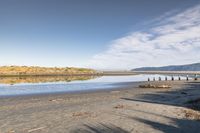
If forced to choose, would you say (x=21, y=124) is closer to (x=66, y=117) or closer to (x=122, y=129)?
(x=66, y=117)

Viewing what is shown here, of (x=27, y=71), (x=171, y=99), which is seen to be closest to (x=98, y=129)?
(x=171, y=99)

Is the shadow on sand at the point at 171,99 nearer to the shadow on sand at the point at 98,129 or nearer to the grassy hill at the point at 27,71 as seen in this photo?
the shadow on sand at the point at 98,129

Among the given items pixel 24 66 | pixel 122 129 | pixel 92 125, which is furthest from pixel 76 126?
pixel 24 66

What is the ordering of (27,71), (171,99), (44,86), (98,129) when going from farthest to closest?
(27,71) < (44,86) < (171,99) < (98,129)

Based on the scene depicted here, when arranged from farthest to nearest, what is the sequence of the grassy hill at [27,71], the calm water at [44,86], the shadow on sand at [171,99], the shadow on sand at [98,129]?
the grassy hill at [27,71] < the calm water at [44,86] < the shadow on sand at [171,99] < the shadow on sand at [98,129]

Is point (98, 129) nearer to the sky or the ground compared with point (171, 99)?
nearer to the ground

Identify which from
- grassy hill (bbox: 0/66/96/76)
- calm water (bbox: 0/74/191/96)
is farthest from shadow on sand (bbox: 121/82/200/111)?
grassy hill (bbox: 0/66/96/76)

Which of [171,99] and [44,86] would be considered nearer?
[171,99]

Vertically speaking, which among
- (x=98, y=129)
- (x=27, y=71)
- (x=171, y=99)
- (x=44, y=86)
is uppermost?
(x=27, y=71)

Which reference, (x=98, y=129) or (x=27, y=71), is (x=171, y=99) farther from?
(x=27, y=71)

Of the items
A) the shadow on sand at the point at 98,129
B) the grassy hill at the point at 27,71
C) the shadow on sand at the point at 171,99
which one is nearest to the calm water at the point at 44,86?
the shadow on sand at the point at 171,99

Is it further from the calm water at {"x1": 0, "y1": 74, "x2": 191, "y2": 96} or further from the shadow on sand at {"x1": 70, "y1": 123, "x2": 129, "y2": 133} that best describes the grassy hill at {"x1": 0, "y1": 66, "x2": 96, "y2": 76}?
the shadow on sand at {"x1": 70, "y1": 123, "x2": 129, "y2": 133}

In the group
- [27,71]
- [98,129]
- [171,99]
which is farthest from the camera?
[27,71]

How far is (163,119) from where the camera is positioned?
1686cm
